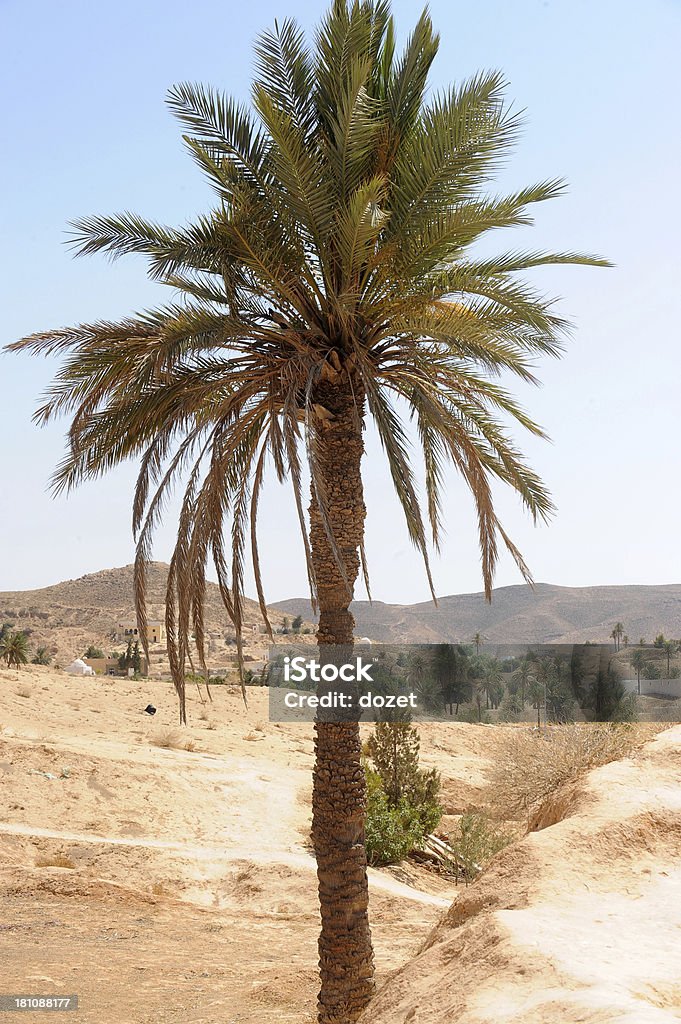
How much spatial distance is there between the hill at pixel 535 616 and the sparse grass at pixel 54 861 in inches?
2011

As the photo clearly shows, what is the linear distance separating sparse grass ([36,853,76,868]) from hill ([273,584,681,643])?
51081 millimetres

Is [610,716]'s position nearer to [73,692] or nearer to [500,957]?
[73,692]

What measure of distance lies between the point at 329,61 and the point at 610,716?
32960 millimetres

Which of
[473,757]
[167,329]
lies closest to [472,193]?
[167,329]

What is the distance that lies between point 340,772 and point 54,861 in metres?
8.95

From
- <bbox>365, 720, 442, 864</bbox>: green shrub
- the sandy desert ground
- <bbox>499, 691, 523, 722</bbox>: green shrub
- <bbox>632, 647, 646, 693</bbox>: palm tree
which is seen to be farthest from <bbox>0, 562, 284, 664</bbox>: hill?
<bbox>365, 720, 442, 864</bbox>: green shrub

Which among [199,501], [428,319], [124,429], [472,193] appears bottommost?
[199,501]

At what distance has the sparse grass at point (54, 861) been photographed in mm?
15281

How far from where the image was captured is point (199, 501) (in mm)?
8508

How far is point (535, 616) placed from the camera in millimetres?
78938

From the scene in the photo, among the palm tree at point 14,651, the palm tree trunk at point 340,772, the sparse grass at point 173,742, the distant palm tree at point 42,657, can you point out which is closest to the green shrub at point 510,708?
the sparse grass at point 173,742

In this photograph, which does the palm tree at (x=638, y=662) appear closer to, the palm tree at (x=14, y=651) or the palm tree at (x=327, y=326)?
the palm tree at (x=14, y=651)

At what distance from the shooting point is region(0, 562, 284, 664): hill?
226 feet

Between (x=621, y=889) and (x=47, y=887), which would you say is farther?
(x=47, y=887)
